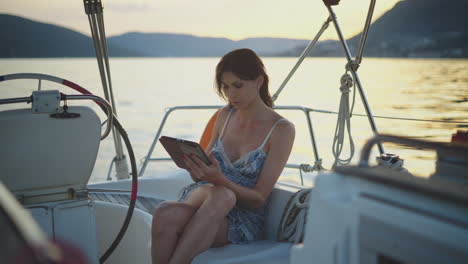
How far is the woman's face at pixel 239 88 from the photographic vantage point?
5.82 ft

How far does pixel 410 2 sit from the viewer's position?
2.57m

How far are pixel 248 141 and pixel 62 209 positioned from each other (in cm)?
75

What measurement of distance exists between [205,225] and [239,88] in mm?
553

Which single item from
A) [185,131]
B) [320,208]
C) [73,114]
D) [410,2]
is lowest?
[185,131]

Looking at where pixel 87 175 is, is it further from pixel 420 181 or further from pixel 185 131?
pixel 185 131

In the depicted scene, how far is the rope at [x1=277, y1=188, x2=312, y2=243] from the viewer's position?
164cm

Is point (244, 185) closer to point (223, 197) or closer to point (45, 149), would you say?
point (223, 197)

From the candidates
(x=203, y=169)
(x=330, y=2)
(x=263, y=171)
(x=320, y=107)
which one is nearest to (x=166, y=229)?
(x=203, y=169)

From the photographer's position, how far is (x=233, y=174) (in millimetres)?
1754

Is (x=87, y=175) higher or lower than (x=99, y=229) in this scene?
higher

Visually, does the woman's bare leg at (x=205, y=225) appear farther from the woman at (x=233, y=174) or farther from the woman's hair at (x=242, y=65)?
the woman's hair at (x=242, y=65)

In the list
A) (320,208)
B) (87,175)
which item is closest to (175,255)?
(87,175)

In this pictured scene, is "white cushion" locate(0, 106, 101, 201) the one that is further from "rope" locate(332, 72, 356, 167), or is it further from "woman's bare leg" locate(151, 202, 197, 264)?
"rope" locate(332, 72, 356, 167)

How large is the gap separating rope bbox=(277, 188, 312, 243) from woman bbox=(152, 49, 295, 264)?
0.09 meters
